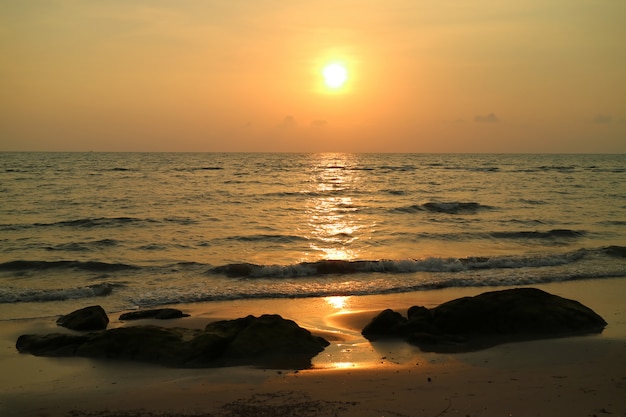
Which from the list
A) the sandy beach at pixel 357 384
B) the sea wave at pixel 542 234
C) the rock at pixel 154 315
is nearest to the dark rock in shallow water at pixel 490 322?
the sandy beach at pixel 357 384

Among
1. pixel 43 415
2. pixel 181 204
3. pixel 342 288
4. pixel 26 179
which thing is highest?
pixel 26 179

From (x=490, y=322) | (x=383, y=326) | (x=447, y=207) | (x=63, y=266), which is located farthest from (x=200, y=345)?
(x=447, y=207)

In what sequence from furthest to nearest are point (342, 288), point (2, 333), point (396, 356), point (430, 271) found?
point (430, 271) → point (342, 288) → point (2, 333) → point (396, 356)

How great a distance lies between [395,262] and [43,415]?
1300 cm

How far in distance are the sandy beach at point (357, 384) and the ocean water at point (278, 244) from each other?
520 centimetres

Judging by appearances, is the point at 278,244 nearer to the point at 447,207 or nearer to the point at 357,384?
the point at 357,384

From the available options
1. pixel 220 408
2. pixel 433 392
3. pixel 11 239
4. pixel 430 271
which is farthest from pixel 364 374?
pixel 11 239

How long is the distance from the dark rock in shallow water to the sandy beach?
1.25 ft

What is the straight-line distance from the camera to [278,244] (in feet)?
74.1

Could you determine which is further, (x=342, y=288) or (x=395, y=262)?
(x=395, y=262)

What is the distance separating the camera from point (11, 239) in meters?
22.5

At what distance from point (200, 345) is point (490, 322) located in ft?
17.4

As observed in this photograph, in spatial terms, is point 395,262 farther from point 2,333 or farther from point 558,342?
point 2,333

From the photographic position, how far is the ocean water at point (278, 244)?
1567cm
